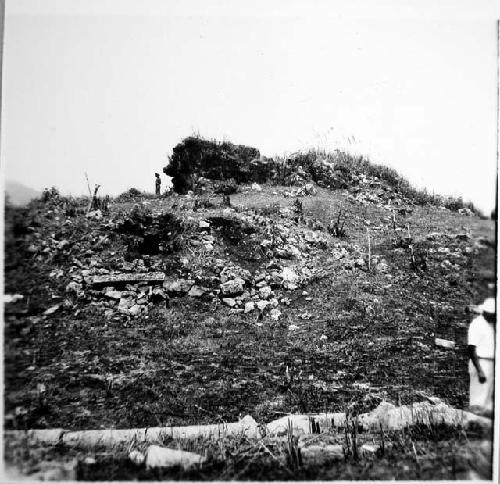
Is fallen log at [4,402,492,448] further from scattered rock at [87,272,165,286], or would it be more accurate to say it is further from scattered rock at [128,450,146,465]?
scattered rock at [87,272,165,286]

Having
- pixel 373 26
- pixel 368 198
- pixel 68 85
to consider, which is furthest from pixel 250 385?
pixel 373 26

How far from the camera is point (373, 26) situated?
12.0ft

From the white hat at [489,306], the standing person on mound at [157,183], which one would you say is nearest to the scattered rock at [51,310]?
the standing person on mound at [157,183]

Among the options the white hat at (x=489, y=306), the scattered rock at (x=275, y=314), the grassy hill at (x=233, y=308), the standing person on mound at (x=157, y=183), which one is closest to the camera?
the grassy hill at (x=233, y=308)

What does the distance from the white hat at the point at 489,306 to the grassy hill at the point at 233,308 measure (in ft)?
0.30

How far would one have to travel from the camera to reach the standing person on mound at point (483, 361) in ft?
11.6

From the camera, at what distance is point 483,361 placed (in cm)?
358

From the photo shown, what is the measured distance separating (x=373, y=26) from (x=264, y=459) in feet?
11.1

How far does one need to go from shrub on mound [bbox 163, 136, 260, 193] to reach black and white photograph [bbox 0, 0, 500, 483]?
19mm

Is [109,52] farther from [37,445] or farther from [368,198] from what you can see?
[37,445]

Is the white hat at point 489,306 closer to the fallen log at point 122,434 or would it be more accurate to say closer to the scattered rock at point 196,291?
the fallen log at point 122,434

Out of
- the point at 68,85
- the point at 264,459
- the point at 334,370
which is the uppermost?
the point at 68,85

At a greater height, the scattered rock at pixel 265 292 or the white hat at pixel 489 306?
the scattered rock at pixel 265 292

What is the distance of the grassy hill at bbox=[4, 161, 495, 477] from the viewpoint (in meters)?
3.47
